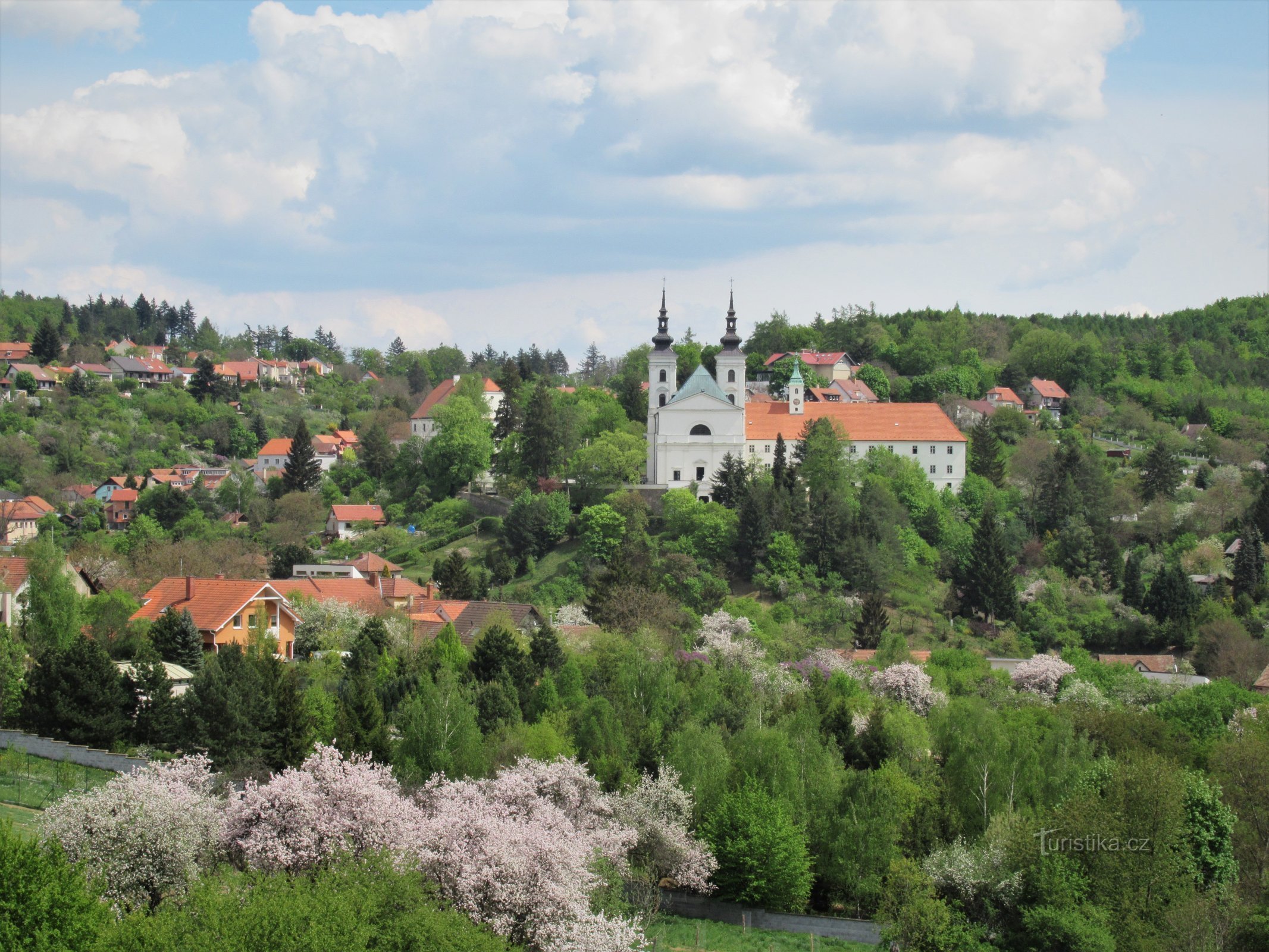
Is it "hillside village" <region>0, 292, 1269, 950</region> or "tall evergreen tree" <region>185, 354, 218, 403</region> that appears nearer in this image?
"hillside village" <region>0, 292, 1269, 950</region>

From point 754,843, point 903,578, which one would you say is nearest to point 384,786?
point 754,843

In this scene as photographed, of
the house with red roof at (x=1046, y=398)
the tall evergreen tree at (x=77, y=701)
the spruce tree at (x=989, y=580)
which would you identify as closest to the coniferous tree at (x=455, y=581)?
the spruce tree at (x=989, y=580)

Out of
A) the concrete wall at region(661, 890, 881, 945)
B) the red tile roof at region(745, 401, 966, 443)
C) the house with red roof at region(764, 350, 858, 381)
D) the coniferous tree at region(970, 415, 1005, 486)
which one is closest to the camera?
the concrete wall at region(661, 890, 881, 945)

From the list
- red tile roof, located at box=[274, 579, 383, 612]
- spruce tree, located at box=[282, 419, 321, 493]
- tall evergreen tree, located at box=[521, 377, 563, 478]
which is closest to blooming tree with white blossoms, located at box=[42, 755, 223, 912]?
red tile roof, located at box=[274, 579, 383, 612]

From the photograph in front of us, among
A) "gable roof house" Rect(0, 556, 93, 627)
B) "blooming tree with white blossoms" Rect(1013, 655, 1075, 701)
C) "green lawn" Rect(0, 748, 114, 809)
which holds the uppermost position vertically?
"gable roof house" Rect(0, 556, 93, 627)

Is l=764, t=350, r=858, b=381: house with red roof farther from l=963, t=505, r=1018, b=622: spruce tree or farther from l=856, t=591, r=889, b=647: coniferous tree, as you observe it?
l=856, t=591, r=889, b=647: coniferous tree

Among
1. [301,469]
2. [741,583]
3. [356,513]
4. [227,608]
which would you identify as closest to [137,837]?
[227,608]
